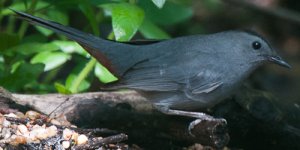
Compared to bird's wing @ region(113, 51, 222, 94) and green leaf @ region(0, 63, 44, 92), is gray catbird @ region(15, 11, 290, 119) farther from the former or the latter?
green leaf @ region(0, 63, 44, 92)

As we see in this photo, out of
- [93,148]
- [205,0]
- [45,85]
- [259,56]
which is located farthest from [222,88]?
[205,0]

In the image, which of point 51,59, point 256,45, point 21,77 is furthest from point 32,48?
point 256,45

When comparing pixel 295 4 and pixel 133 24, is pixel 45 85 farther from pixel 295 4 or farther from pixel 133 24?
pixel 295 4

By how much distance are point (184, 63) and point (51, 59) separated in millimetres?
1062

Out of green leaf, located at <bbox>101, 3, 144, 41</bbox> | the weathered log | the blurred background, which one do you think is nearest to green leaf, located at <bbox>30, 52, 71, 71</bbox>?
the blurred background

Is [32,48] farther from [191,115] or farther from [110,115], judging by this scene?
[191,115]

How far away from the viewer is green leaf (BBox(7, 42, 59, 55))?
5250mm

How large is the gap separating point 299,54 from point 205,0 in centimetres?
167

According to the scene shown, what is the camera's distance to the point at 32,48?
209 inches

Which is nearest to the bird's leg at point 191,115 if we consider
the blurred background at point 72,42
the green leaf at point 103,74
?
the blurred background at point 72,42

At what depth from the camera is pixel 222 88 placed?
4.93 metres

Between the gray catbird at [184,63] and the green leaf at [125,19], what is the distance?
0.36 meters

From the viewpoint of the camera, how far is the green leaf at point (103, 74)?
209 inches

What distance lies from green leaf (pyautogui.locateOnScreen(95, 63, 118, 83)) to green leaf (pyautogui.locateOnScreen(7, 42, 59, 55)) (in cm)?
36
